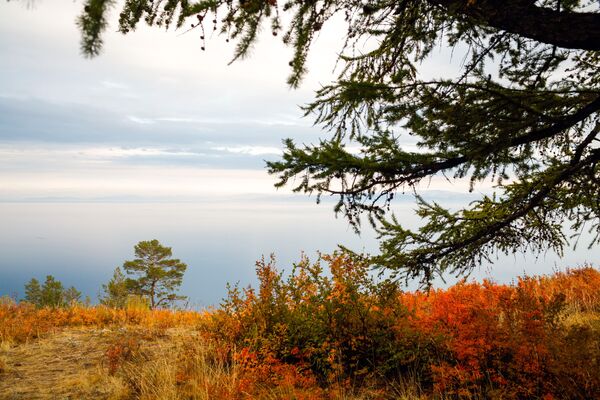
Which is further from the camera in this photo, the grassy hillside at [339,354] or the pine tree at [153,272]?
the pine tree at [153,272]

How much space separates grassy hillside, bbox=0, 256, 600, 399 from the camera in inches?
173

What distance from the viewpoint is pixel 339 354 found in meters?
4.97

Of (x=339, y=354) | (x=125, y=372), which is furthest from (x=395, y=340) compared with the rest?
(x=125, y=372)

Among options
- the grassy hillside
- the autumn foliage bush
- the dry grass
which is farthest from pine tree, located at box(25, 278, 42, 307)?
the autumn foliage bush

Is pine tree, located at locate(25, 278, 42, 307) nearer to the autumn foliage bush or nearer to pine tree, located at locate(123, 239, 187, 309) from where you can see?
pine tree, located at locate(123, 239, 187, 309)

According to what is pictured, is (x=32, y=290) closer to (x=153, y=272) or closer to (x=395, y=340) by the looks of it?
(x=153, y=272)

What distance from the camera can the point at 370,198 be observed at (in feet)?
12.6

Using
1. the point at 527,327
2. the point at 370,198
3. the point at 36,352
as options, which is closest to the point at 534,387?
the point at 527,327

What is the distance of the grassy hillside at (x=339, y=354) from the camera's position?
441 centimetres

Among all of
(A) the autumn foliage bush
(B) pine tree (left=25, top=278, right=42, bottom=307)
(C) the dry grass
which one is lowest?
(B) pine tree (left=25, top=278, right=42, bottom=307)

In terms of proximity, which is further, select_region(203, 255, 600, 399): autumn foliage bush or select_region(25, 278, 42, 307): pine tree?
select_region(25, 278, 42, 307): pine tree

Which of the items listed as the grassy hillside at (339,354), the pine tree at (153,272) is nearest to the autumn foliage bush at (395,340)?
the grassy hillside at (339,354)

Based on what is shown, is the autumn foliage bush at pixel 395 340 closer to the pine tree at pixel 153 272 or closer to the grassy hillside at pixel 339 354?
the grassy hillside at pixel 339 354

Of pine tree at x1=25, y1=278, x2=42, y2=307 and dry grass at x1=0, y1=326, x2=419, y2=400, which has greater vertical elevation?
dry grass at x1=0, y1=326, x2=419, y2=400
